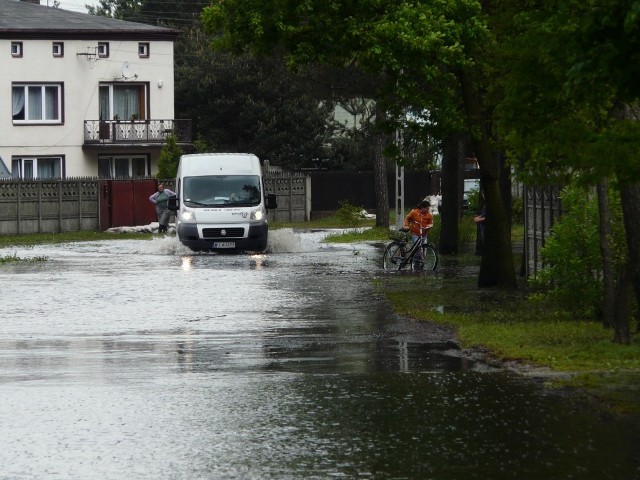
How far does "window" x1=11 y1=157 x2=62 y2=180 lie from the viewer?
57281 mm

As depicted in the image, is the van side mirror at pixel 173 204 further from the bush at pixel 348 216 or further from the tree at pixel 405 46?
the bush at pixel 348 216

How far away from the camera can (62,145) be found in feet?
190

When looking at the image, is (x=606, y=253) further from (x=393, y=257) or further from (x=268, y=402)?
(x=393, y=257)

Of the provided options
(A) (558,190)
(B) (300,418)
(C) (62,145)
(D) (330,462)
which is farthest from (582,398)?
(C) (62,145)

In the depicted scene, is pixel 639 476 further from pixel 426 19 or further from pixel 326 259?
pixel 326 259

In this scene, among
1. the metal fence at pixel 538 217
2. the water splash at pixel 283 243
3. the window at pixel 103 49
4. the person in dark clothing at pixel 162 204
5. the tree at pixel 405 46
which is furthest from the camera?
the window at pixel 103 49

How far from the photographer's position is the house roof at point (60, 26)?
185 ft

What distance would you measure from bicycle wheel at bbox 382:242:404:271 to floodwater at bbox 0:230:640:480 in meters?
6.48

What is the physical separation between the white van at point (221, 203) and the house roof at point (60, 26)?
21800mm

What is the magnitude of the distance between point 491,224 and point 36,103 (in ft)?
122

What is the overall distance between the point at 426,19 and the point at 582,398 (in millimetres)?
10966

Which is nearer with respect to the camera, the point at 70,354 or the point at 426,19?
the point at 70,354

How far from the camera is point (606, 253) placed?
15.7 meters

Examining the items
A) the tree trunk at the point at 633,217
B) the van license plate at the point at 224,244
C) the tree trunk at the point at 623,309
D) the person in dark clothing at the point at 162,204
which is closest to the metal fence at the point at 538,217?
the tree trunk at the point at 623,309
